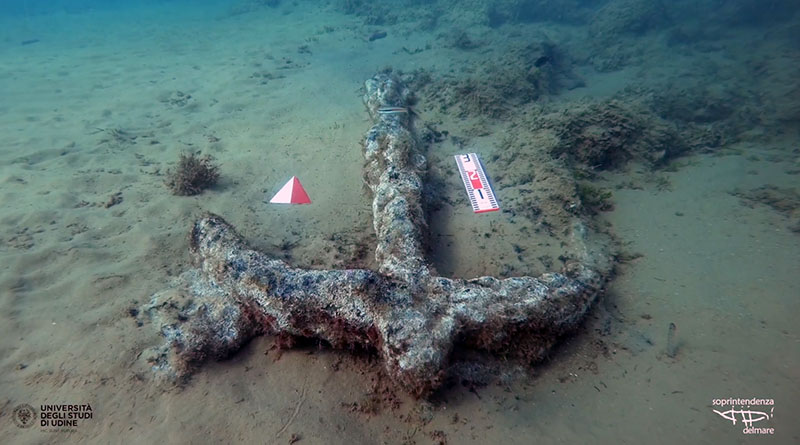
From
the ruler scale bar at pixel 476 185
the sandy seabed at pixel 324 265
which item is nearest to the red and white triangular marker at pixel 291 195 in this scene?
the sandy seabed at pixel 324 265

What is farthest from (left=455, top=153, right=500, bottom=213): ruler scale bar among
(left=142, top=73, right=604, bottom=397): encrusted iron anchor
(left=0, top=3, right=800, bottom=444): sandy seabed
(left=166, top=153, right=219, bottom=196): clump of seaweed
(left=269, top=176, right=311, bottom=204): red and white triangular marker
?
(left=166, top=153, right=219, bottom=196): clump of seaweed

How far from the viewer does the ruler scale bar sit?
5.03 meters

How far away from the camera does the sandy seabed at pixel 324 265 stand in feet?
9.45

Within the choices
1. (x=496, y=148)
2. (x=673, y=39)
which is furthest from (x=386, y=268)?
(x=673, y=39)

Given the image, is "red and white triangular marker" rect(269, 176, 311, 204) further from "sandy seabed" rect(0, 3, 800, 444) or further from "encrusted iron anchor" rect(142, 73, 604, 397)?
"encrusted iron anchor" rect(142, 73, 604, 397)

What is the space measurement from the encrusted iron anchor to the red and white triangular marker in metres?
1.52

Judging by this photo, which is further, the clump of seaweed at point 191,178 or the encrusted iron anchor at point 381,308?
the clump of seaweed at point 191,178

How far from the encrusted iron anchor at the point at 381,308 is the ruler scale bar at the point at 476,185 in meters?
1.41

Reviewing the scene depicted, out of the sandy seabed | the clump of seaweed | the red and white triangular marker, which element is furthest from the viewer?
the clump of seaweed

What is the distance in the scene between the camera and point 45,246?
14.8 ft

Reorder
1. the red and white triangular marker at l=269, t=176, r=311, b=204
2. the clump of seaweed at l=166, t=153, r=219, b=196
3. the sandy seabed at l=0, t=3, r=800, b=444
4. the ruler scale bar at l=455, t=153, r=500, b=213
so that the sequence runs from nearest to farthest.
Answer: the sandy seabed at l=0, t=3, r=800, b=444
the ruler scale bar at l=455, t=153, r=500, b=213
the red and white triangular marker at l=269, t=176, r=311, b=204
the clump of seaweed at l=166, t=153, r=219, b=196

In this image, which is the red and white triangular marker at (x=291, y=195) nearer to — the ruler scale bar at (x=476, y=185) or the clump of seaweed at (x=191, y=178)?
the clump of seaweed at (x=191, y=178)

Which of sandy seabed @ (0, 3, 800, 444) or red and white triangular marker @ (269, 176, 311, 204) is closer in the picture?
sandy seabed @ (0, 3, 800, 444)

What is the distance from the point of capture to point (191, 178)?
5.62 metres
